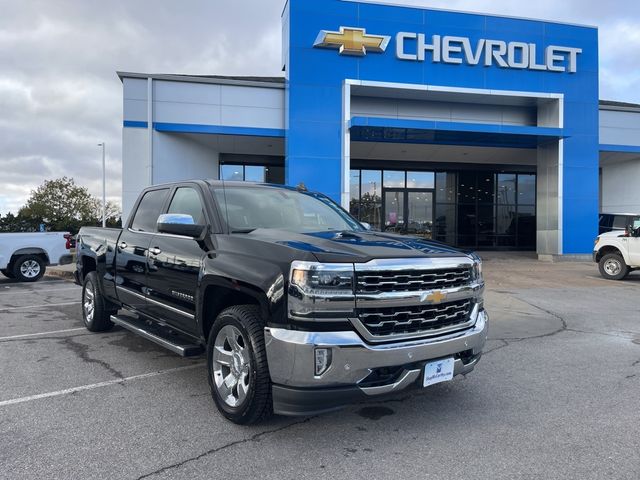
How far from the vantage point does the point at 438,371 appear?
11.6ft

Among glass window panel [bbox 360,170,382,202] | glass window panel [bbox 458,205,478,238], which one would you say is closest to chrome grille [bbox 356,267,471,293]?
glass window panel [bbox 360,170,382,202]

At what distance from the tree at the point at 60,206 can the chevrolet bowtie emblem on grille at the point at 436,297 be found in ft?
160

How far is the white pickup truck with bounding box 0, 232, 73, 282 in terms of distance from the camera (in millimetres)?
12820

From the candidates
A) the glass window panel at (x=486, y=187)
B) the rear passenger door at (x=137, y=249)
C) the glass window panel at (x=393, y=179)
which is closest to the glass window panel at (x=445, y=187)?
the glass window panel at (x=486, y=187)

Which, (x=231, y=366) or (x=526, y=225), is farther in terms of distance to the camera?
(x=526, y=225)

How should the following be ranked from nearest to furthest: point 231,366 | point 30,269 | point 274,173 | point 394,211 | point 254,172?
1. point 231,366
2. point 30,269
3. point 254,172
4. point 274,173
5. point 394,211

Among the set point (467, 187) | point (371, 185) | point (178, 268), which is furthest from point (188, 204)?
point (467, 187)

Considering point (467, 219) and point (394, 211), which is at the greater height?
point (394, 211)

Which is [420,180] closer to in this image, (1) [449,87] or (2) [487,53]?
(1) [449,87]

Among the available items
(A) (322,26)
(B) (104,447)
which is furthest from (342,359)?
(A) (322,26)

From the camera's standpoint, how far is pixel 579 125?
62.8 ft

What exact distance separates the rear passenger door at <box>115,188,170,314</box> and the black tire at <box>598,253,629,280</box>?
43.3 feet

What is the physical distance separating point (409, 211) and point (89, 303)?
18.5 m

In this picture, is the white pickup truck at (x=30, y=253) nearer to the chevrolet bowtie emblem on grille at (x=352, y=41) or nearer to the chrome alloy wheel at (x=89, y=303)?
the chrome alloy wheel at (x=89, y=303)
